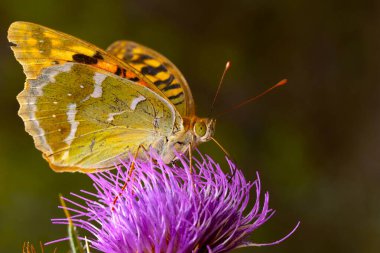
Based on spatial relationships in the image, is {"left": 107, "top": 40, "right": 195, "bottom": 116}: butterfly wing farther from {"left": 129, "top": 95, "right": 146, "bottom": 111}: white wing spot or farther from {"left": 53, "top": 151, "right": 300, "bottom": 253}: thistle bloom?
{"left": 53, "top": 151, "right": 300, "bottom": 253}: thistle bloom

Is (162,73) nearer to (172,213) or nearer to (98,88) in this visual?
(98,88)

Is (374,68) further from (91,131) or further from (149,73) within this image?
(91,131)

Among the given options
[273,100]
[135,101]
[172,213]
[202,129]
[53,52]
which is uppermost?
[53,52]

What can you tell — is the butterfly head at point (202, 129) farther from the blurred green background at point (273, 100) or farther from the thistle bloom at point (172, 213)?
the blurred green background at point (273, 100)

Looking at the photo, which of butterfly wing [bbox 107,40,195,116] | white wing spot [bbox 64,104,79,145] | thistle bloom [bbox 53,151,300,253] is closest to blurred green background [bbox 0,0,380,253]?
butterfly wing [bbox 107,40,195,116]

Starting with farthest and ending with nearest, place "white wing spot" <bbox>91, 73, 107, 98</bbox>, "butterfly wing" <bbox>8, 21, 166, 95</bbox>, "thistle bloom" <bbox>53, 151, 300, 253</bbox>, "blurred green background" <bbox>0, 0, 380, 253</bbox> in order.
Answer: "blurred green background" <bbox>0, 0, 380, 253</bbox>, "white wing spot" <bbox>91, 73, 107, 98</bbox>, "butterfly wing" <bbox>8, 21, 166, 95</bbox>, "thistle bloom" <bbox>53, 151, 300, 253</bbox>

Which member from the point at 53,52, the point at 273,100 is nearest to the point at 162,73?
the point at 53,52
